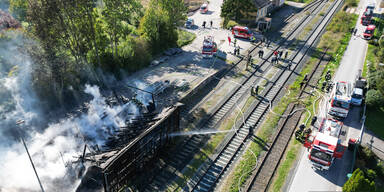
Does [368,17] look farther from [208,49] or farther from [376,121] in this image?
[208,49]

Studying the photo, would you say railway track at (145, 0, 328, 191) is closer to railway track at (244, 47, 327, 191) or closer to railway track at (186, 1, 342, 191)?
railway track at (186, 1, 342, 191)

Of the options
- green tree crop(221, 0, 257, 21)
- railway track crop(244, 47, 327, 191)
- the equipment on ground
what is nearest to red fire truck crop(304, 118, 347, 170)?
railway track crop(244, 47, 327, 191)

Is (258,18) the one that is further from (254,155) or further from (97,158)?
(97,158)

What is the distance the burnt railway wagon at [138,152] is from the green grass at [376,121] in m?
18.1

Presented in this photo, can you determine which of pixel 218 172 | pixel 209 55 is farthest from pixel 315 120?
pixel 209 55

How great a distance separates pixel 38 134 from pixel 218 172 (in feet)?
52.5

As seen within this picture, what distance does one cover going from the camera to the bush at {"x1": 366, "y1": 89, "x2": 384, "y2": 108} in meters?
27.2

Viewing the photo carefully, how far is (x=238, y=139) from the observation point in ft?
77.0

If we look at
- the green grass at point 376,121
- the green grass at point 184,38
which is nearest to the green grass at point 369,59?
the green grass at point 376,121

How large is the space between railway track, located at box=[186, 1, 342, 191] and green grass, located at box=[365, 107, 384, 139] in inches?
351

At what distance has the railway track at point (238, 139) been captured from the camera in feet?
64.0

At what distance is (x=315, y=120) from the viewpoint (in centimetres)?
2503

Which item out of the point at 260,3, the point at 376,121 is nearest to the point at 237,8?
the point at 260,3

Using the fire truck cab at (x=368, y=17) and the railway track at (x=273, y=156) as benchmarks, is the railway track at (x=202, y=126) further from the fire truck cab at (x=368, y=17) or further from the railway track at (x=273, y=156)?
the fire truck cab at (x=368, y=17)
